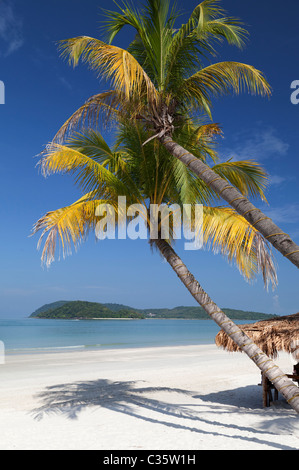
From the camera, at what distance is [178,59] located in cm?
641

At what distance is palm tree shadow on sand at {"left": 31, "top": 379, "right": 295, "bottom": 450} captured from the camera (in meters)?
6.27

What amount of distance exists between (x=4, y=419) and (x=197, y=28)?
→ 23.6 feet

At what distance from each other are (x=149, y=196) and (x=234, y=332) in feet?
9.35

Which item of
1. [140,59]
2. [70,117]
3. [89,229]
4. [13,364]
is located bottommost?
[13,364]

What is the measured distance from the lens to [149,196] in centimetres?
709

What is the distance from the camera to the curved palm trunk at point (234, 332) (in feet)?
15.6

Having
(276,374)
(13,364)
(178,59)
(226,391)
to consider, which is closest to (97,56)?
(178,59)

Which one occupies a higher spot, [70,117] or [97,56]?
[97,56]

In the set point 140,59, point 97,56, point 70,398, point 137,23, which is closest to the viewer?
point 97,56

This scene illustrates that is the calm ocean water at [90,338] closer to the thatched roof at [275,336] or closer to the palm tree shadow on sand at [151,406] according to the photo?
the palm tree shadow on sand at [151,406]

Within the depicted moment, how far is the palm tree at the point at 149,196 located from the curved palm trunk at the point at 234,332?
0.02 metres

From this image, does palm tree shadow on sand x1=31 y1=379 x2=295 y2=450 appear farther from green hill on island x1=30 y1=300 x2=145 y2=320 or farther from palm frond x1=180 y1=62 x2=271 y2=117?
green hill on island x1=30 y1=300 x2=145 y2=320

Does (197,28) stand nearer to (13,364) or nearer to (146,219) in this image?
(146,219)

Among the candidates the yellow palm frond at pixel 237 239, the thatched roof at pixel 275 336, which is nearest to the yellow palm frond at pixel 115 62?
the yellow palm frond at pixel 237 239
